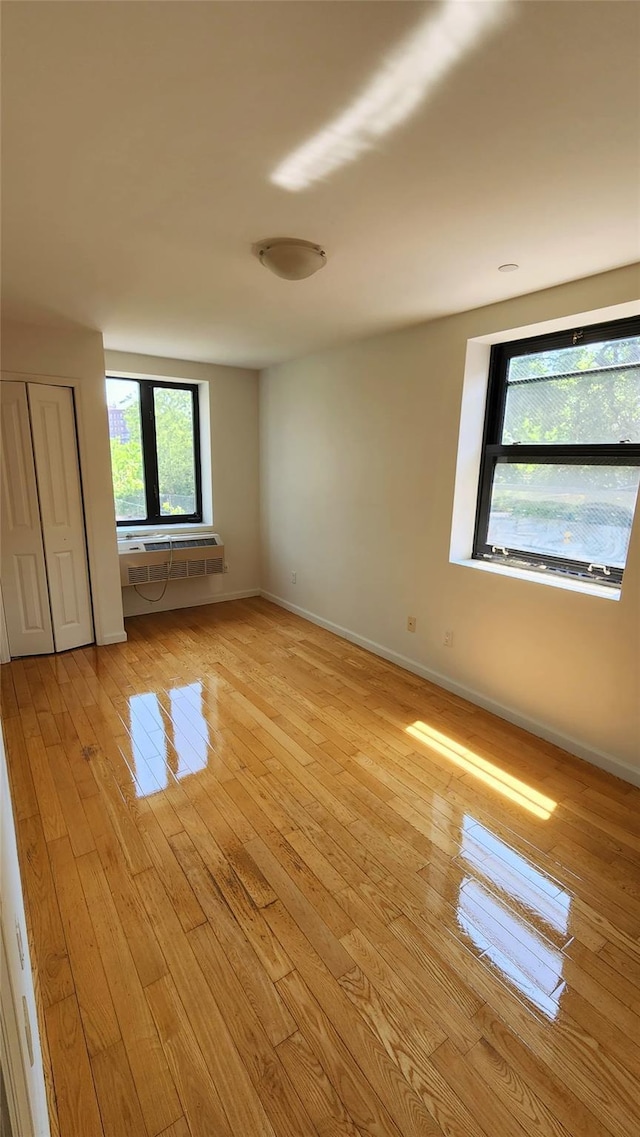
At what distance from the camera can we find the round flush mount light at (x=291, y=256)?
79.2 inches

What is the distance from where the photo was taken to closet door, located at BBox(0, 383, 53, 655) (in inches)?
132

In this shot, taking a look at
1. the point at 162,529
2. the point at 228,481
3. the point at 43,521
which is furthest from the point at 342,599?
the point at 43,521

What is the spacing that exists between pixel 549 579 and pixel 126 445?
3.79 meters

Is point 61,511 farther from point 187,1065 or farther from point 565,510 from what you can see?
point 565,510

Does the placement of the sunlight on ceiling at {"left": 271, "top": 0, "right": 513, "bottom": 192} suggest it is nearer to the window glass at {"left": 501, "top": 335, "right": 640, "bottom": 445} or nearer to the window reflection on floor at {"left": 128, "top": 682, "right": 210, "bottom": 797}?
the window glass at {"left": 501, "top": 335, "right": 640, "bottom": 445}

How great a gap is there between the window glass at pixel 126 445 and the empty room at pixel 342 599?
0.10 metres

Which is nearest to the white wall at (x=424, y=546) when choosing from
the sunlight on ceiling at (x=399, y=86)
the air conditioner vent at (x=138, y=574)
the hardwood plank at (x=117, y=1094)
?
the air conditioner vent at (x=138, y=574)

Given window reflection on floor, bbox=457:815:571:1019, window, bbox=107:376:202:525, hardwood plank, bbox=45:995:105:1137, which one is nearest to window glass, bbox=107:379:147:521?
window, bbox=107:376:202:525

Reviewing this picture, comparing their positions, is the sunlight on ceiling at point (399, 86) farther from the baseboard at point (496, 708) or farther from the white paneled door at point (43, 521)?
the baseboard at point (496, 708)

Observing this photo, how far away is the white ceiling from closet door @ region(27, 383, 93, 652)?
98 centimetres

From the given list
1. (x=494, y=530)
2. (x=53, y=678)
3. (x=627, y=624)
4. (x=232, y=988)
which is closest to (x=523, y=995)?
(x=232, y=988)

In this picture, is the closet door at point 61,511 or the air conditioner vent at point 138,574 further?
the air conditioner vent at point 138,574

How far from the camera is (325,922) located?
1640mm

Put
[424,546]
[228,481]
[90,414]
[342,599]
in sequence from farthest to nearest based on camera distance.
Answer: [228,481] → [342,599] → [90,414] → [424,546]
